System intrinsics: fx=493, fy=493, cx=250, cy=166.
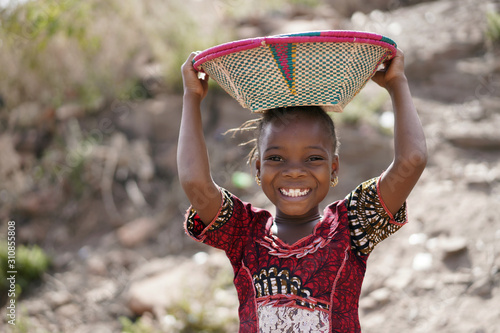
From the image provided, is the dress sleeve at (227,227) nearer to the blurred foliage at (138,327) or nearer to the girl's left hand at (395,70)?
the girl's left hand at (395,70)

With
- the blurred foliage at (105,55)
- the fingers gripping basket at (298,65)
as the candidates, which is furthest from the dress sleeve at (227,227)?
the blurred foliage at (105,55)

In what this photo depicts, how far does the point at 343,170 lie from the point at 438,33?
8.34 ft

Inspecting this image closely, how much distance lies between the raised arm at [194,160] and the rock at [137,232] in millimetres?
3208

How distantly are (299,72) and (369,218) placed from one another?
54 centimetres

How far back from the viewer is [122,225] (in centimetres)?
498

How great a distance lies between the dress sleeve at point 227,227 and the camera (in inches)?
65.1

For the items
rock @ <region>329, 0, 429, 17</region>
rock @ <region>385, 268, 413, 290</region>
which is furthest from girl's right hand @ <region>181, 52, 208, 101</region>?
rock @ <region>329, 0, 429, 17</region>

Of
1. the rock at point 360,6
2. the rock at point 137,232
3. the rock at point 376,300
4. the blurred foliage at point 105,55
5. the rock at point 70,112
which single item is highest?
the rock at point 360,6

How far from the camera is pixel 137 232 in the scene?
4715 millimetres

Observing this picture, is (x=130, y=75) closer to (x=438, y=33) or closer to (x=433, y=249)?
(x=438, y=33)

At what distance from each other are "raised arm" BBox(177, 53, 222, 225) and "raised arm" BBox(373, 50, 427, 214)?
55 cm

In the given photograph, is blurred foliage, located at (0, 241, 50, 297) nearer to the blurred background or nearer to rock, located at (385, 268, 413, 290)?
the blurred background

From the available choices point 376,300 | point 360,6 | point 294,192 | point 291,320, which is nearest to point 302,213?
point 294,192

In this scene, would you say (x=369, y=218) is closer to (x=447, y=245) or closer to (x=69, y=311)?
(x=447, y=245)
